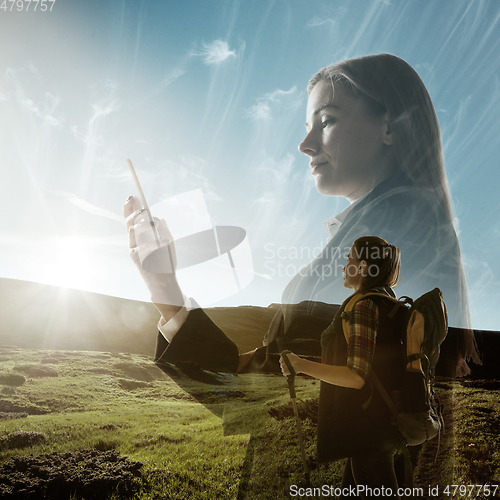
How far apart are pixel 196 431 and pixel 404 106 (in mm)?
4544

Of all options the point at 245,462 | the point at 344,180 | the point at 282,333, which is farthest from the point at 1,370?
the point at 344,180

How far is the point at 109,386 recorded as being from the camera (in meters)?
5.33

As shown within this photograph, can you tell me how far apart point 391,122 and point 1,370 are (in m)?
6.73

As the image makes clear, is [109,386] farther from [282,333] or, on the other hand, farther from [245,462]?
[282,333]

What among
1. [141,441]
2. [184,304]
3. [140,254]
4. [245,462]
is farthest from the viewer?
[141,441]

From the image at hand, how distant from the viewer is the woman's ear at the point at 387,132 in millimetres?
2160

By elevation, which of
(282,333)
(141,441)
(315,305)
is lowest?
(141,441)

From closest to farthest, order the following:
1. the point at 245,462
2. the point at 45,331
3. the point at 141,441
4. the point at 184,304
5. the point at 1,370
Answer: the point at 184,304
the point at 245,462
the point at 141,441
the point at 1,370
the point at 45,331

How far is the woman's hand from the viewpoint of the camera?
5.60 ft

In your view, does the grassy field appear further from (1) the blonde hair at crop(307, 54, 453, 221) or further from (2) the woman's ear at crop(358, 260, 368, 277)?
(1) the blonde hair at crop(307, 54, 453, 221)

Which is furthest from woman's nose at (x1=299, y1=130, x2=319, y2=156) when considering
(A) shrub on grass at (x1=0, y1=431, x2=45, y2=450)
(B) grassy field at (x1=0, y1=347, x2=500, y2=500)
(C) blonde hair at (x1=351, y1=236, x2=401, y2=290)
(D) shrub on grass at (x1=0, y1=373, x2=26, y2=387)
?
(D) shrub on grass at (x1=0, y1=373, x2=26, y2=387)

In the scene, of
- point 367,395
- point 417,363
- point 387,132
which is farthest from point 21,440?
point 387,132

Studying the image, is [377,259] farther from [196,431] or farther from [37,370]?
[37,370]

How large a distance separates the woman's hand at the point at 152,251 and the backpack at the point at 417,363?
107 centimetres
